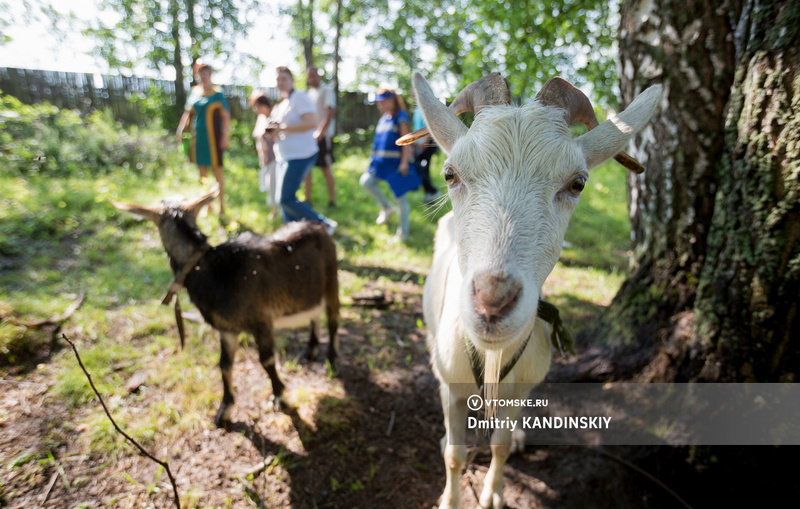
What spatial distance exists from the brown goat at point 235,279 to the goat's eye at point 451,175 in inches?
68.2

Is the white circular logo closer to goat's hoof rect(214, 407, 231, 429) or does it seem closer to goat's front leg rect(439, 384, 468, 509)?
goat's front leg rect(439, 384, 468, 509)

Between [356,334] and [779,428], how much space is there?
10.2 ft

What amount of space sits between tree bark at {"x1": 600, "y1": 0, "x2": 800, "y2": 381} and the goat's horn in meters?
0.71

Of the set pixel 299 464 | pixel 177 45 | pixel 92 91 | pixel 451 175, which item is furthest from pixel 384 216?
pixel 92 91

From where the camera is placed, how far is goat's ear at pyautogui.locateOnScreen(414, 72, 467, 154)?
6.05 ft

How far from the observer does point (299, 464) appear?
2594mm

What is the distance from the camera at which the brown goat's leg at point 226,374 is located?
2.81m

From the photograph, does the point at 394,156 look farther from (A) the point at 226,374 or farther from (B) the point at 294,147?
(A) the point at 226,374

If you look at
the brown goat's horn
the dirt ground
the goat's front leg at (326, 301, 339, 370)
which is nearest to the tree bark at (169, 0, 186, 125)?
the dirt ground

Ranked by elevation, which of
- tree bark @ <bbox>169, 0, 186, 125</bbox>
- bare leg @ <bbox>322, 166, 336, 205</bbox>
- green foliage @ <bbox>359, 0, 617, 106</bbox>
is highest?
tree bark @ <bbox>169, 0, 186, 125</bbox>

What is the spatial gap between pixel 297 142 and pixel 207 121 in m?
1.91

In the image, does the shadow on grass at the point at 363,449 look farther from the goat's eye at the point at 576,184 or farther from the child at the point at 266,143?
the child at the point at 266,143

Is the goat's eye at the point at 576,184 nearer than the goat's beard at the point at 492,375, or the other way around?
the goat's eye at the point at 576,184

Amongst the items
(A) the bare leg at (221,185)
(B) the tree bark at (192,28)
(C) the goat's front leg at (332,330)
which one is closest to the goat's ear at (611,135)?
(C) the goat's front leg at (332,330)
